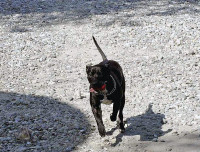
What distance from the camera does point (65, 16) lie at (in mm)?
13570

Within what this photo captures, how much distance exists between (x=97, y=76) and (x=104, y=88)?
0.28 metres

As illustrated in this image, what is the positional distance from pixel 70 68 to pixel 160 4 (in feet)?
20.5

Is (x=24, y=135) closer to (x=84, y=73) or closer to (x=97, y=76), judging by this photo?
(x=97, y=76)

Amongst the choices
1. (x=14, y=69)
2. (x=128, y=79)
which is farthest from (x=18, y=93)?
(x=128, y=79)

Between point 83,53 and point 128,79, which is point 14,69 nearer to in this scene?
point 83,53

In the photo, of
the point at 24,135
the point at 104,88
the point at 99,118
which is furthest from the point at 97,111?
the point at 24,135

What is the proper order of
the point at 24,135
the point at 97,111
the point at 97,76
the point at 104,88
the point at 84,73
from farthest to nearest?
the point at 84,73 → the point at 24,135 → the point at 97,111 → the point at 104,88 → the point at 97,76

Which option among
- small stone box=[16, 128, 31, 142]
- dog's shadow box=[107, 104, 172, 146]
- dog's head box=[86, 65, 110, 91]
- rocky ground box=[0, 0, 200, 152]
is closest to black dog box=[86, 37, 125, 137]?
dog's head box=[86, 65, 110, 91]

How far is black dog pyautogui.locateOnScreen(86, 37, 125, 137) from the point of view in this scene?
5.55m

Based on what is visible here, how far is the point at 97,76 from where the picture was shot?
5516 millimetres

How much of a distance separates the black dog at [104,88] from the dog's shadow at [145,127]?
0.19m

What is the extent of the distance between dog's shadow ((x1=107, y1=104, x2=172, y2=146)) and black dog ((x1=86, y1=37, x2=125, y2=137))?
7.6 inches

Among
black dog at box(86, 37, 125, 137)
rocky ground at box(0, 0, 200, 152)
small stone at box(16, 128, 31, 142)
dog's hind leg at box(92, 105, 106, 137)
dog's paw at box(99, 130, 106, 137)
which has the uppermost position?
black dog at box(86, 37, 125, 137)

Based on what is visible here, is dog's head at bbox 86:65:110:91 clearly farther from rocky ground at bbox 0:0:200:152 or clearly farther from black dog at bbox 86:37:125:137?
rocky ground at bbox 0:0:200:152
